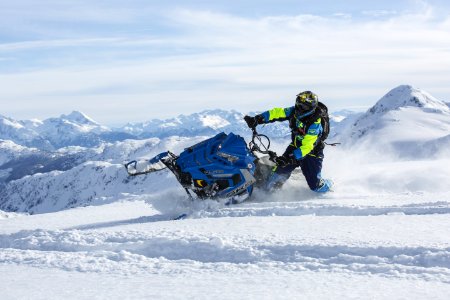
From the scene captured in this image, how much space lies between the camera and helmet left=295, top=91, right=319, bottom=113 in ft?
35.2

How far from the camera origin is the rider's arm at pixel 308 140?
10633mm

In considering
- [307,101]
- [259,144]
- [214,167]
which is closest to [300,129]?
[307,101]

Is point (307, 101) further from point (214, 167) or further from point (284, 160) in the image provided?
point (214, 167)

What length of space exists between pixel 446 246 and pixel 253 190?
5.60 metres

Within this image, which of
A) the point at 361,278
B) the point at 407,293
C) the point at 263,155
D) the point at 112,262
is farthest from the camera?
the point at 263,155

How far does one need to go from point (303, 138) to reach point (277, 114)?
0.96 metres

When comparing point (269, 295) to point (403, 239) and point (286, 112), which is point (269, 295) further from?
point (286, 112)

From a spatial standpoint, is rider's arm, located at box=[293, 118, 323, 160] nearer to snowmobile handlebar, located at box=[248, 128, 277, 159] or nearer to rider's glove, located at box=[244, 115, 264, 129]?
snowmobile handlebar, located at box=[248, 128, 277, 159]

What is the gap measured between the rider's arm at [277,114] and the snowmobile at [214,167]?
2.69 ft

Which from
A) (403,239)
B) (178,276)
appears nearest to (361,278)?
(403,239)

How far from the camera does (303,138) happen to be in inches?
425

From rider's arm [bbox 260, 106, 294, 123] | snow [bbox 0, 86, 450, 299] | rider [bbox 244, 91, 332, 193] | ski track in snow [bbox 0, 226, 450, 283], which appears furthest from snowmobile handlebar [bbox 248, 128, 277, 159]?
ski track in snow [bbox 0, 226, 450, 283]

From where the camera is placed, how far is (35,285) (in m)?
5.91

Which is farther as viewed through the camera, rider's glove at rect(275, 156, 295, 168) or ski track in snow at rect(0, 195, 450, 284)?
rider's glove at rect(275, 156, 295, 168)
